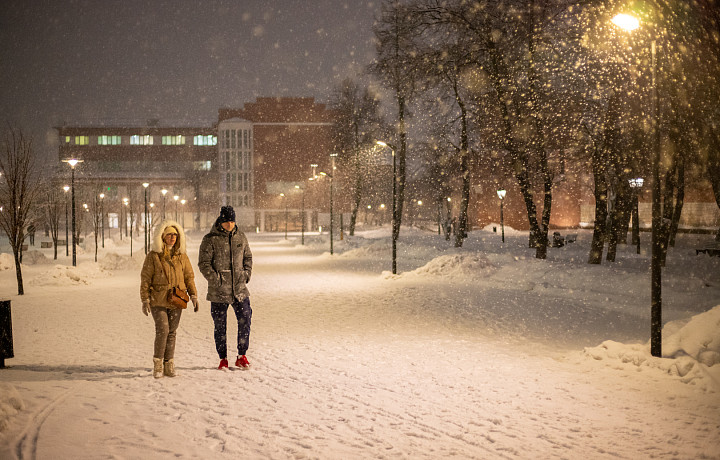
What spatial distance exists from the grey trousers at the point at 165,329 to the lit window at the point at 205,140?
3883 inches

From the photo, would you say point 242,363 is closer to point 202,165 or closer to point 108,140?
point 202,165

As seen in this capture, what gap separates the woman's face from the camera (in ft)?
23.1

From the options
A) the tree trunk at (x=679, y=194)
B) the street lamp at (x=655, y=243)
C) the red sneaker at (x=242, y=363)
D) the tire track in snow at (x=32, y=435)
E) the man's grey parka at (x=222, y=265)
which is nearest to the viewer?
the tire track in snow at (x=32, y=435)

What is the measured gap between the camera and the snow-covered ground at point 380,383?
4.98m

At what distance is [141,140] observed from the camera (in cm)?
10188

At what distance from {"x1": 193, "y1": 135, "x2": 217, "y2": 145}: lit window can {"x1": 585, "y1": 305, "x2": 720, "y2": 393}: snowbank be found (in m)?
99.1

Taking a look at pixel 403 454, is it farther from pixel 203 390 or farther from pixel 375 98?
pixel 375 98

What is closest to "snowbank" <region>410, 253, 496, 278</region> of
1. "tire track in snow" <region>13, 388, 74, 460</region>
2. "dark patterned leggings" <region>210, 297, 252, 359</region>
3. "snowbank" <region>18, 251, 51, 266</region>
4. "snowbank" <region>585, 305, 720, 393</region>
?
"snowbank" <region>585, 305, 720, 393</region>

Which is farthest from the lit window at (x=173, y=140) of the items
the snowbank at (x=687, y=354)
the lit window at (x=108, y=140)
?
the snowbank at (x=687, y=354)

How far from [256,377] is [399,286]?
10.8m

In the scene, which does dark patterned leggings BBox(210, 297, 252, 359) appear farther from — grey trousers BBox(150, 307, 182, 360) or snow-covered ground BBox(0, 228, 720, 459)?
grey trousers BBox(150, 307, 182, 360)

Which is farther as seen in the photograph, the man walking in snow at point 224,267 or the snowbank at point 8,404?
the man walking in snow at point 224,267

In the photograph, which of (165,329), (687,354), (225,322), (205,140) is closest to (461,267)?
(687,354)

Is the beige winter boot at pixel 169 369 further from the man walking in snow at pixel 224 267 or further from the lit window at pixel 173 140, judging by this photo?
the lit window at pixel 173 140
